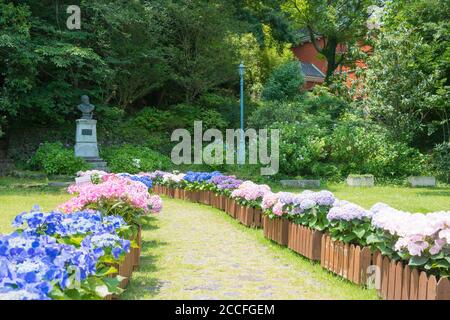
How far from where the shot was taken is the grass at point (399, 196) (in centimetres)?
1067

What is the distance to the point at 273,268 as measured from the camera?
5574 mm

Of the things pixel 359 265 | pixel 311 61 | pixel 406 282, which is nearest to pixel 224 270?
pixel 359 265

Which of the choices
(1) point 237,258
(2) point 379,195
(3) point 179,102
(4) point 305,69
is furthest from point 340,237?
(4) point 305,69

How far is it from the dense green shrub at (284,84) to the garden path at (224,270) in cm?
1636

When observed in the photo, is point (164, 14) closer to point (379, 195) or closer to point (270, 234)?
point (379, 195)

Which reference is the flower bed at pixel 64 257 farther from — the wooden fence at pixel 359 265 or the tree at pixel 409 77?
the tree at pixel 409 77

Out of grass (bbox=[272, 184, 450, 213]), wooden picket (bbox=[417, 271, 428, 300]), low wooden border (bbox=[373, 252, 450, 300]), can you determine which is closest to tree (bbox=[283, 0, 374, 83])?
grass (bbox=[272, 184, 450, 213])

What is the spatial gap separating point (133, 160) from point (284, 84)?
930 centimetres

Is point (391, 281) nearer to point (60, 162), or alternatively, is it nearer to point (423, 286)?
point (423, 286)

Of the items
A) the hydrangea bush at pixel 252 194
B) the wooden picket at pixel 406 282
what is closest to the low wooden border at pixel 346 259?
the wooden picket at pixel 406 282

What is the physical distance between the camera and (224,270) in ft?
17.7

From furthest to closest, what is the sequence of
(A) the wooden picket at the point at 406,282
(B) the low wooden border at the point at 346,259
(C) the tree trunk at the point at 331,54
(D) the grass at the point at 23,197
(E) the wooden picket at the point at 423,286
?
(C) the tree trunk at the point at 331,54, (D) the grass at the point at 23,197, (B) the low wooden border at the point at 346,259, (A) the wooden picket at the point at 406,282, (E) the wooden picket at the point at 423,286

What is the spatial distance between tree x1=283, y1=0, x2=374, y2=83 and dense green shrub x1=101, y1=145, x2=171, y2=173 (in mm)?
13599

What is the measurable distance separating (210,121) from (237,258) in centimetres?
1753
